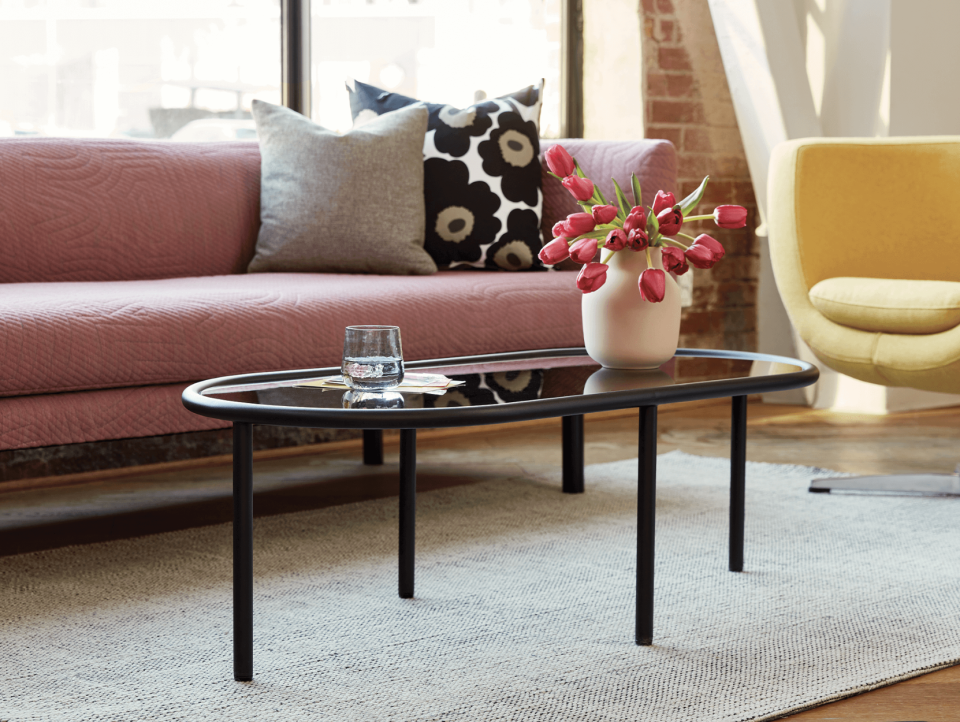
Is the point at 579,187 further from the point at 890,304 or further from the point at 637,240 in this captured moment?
the point at 890,304

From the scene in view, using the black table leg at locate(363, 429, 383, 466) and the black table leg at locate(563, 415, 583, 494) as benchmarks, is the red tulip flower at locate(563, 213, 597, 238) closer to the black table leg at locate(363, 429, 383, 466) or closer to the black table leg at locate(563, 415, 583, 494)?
the black table leg at locate(563, 415, 583, 494)

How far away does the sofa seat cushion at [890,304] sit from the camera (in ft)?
7.43

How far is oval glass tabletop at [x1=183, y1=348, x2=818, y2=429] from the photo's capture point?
1281 mm

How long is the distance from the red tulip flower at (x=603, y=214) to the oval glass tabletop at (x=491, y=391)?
0.76 feet

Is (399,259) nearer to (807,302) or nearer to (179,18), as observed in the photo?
(807,302)

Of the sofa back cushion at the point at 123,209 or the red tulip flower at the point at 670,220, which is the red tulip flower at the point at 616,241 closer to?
the red tulip flower at the point at 670,220

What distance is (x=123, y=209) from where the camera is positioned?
2.53 m

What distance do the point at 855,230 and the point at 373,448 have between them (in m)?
1.30

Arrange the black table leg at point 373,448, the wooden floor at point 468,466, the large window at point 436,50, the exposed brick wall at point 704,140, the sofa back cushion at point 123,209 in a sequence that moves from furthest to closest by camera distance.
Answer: the exposed brick wall at point 704,140, the large window at point 436,50, the black table leg at point 373,448, the sofa back cushion at point 123,209, the wooden floor at point 468,466

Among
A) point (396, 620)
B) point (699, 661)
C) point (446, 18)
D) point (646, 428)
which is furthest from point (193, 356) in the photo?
point (446, 18)

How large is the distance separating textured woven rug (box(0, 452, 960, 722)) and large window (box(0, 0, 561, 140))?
60.9 inches

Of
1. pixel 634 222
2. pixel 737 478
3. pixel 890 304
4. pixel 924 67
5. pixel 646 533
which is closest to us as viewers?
pixel 646 533

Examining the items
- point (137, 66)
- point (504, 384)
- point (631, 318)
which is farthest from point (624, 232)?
point (137, 66)

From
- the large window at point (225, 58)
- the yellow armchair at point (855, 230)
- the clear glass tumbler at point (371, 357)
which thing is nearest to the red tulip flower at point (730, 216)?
the clear glass tumbler at point (371, 357)
